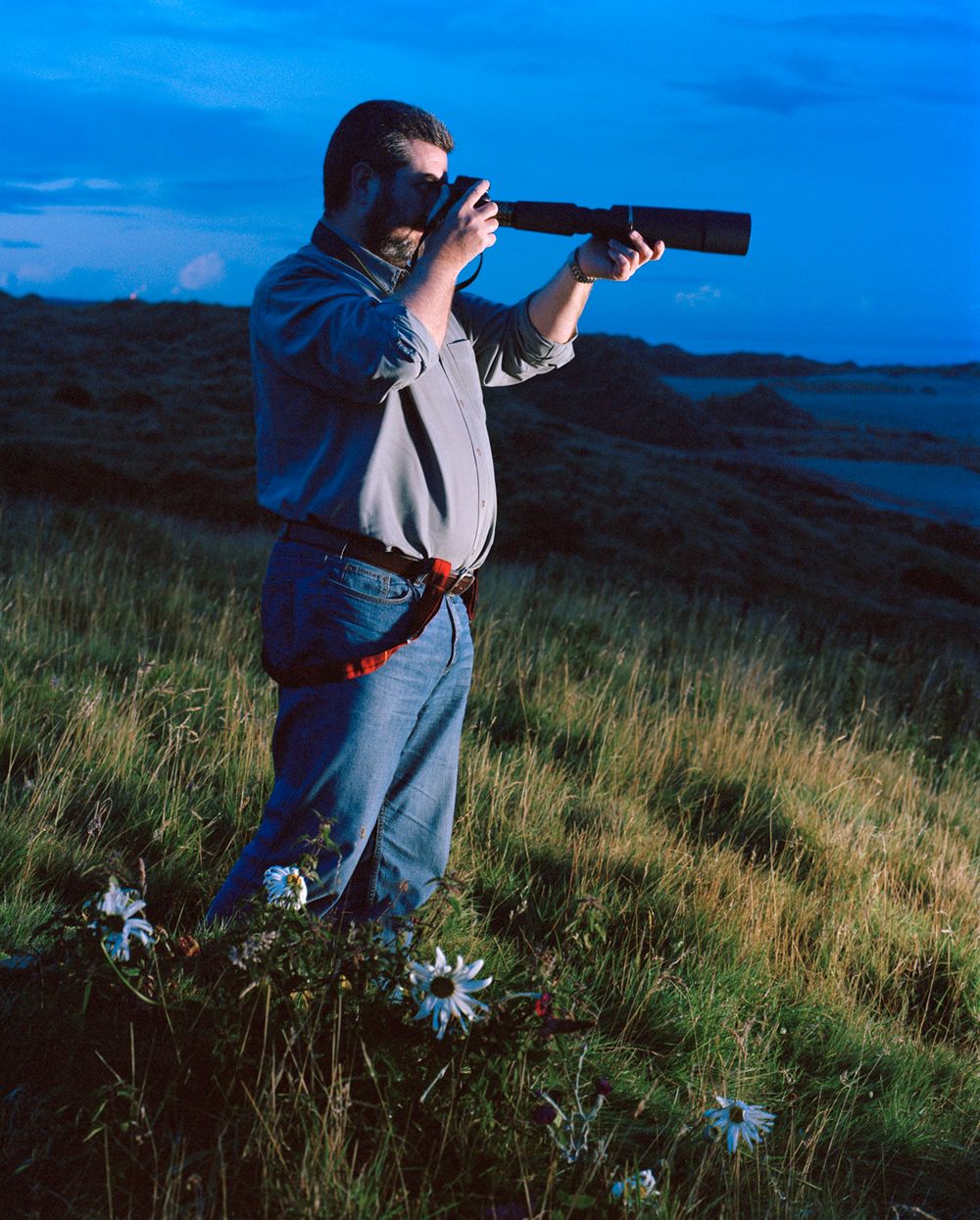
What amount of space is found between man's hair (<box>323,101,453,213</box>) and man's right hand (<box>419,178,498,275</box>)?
22 centimetres

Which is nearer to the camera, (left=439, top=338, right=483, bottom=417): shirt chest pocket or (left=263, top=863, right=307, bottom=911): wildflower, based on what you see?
(left=263, top=863, right=307, bottom=911): wildflower

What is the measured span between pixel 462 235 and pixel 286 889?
1.47 meters

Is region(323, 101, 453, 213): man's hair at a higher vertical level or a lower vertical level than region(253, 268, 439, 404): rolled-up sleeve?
higher

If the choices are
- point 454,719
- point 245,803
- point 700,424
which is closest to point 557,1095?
point 454,719

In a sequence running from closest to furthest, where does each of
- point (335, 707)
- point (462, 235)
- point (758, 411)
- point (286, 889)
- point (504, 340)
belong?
point (286, 889)
point (462, 235)
point (335, 707)
point (504, 340)
point (758, 411)

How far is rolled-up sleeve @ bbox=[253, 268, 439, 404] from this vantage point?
2229 millimetres

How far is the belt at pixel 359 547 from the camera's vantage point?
2.50 m

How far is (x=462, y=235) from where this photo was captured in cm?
241

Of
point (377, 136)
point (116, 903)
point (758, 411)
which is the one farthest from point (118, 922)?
point (758, 411)

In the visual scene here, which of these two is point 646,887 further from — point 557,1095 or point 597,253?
point 597,253

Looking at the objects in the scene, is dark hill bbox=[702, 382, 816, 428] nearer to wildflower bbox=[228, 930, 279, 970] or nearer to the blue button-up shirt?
the blue button-up shirt

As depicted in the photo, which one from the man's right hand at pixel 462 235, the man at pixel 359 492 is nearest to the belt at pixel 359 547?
the man at pixel 359 492

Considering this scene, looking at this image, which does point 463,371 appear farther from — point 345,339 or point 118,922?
point 118,922

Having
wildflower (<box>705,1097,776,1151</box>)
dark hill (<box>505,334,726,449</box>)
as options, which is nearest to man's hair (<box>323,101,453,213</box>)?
wildflower (<box>705,1097,776,1151</box>)
